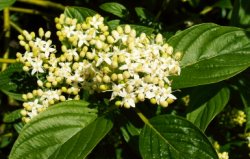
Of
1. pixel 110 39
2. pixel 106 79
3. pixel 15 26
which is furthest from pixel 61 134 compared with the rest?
pixel 15 26

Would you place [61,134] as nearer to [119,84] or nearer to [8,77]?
[119,84]

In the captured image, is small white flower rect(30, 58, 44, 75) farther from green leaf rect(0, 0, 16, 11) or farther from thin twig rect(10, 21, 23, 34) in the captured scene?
thin twig rect(10, 21, 23, 34)

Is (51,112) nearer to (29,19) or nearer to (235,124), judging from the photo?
(235,124)

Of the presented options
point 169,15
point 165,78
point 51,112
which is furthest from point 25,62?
point 169,15

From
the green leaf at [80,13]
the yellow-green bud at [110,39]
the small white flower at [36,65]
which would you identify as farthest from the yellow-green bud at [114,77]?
the green leaf at [80,13]

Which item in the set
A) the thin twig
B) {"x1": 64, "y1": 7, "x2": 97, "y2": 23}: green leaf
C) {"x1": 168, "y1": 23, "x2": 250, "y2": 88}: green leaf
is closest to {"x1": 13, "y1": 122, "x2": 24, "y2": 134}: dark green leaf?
{"x1": 64, "y1": 7, "x2": 97, "y2": 23}: green leaf

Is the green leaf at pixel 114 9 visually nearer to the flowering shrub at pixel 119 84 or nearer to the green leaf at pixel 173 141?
the flowering shrub at pixel 119 84

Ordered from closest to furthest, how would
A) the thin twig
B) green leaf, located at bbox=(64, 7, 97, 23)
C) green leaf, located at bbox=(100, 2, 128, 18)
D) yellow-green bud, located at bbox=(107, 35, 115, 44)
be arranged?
yellow-green bud, located at bbox=(107, 35, 115, 44) → green leaf, located at bbox=(64, 7, 97, 23) → green leaf, located at bbox=(100, 2, 128, 18) → the thin twig
